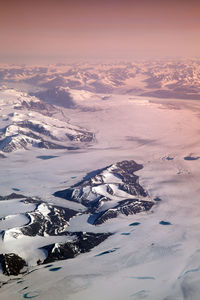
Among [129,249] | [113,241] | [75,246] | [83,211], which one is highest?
[75,246]

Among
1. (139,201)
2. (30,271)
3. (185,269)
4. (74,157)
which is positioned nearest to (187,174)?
(139,201)

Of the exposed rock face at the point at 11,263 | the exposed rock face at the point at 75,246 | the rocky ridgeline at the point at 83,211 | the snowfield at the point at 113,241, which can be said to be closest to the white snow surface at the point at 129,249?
the snowfield at the point at 113,241

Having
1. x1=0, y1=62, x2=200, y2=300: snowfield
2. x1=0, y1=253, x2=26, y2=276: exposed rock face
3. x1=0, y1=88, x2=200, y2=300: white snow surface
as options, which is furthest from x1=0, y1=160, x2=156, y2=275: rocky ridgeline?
x1=0, y1=88, x2=200, y2=300: white snow surface

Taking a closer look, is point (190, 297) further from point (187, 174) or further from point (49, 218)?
point (187, 174)

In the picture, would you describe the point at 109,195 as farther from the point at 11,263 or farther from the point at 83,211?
the point at 11,263

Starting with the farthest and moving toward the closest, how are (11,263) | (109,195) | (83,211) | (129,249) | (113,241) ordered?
(109,195) < (83,211) < (113,241) < (129,249) < (11,263)

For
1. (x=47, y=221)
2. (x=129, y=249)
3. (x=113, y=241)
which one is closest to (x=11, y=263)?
(x=47, y=221)

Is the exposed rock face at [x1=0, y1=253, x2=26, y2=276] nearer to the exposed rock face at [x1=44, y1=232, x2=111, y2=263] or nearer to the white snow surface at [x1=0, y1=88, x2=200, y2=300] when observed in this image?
the white snow surface at [x1=0, y1=88, x2=200, y2=300]
